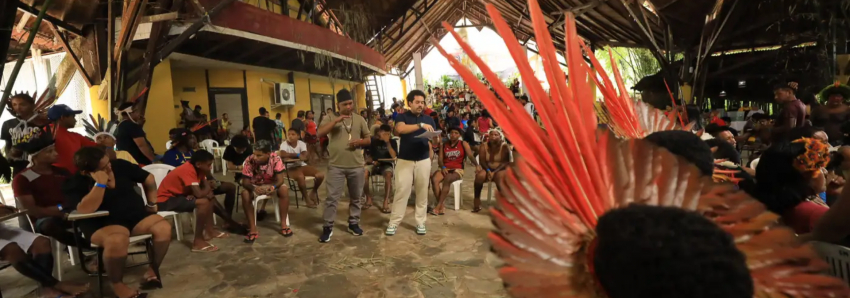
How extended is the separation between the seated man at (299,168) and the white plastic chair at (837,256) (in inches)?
195

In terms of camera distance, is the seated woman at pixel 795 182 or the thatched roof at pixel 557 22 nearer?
the seated woman at pixel 795 182

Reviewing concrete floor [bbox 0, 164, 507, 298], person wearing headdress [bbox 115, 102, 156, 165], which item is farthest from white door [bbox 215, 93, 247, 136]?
concrete floor [bbox 0, 164, 507, 298]

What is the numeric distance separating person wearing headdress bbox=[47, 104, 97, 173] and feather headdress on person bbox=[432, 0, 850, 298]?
4354 mm

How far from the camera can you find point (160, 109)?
7.56 meters

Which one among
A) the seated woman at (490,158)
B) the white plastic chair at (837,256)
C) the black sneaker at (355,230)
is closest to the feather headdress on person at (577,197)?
the white plastic chair at (837,256)

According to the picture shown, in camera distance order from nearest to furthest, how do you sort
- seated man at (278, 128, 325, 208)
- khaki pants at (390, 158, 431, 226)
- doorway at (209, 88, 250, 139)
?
khaki pants at (390, 158, 431, 226) < seated man at (278, 128, 325, 208) < doorway at (209, 88, 250, 139)

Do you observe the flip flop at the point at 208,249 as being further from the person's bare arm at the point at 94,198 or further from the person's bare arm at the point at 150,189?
the person's bare arm at the point at 94,198

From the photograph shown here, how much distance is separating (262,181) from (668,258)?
4.49 m

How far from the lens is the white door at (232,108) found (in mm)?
10055

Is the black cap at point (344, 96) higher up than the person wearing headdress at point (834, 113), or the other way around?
the black cap at point (344, 96)

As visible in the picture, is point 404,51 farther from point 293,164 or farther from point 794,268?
point 794,268

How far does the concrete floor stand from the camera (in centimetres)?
293

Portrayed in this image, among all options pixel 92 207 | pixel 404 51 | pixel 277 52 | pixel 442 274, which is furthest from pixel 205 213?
pixel 404 51

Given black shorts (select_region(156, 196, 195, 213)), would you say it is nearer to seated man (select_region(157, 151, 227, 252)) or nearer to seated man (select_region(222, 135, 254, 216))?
seated man (select_region(157, 151, 227, 252))
